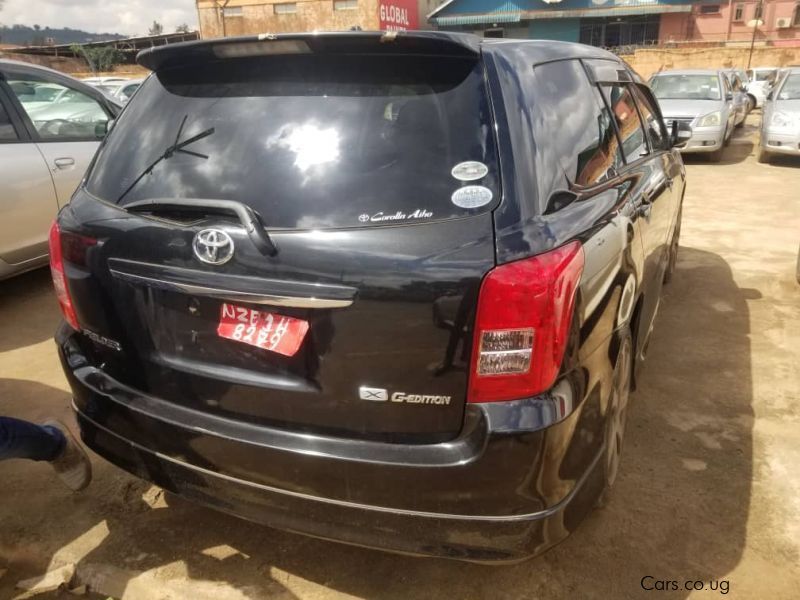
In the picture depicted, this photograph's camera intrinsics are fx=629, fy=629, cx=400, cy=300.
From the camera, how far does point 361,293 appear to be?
163 centimetres

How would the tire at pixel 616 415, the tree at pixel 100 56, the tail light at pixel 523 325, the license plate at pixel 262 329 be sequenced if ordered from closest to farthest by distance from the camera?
the tail light at pixel 523 325
the license plate at pixel 262 329
the tire at pixel 616 415
the tree at pixel 100 56

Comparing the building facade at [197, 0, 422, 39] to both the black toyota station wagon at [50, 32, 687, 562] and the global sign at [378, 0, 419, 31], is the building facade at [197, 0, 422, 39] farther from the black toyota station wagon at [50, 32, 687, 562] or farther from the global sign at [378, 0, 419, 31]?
the black toyota station wagon at [50, 32, 687, 562]

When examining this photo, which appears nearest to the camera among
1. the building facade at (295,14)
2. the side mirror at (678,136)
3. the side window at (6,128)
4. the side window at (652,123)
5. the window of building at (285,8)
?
the side window at (652,123)

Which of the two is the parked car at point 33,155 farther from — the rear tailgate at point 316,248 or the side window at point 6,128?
the rear tailgate at point 316,248

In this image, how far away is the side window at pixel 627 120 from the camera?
283 cm

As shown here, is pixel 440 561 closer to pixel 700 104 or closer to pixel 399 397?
pixel 399 397

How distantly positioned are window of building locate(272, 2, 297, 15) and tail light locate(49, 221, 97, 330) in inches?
1817

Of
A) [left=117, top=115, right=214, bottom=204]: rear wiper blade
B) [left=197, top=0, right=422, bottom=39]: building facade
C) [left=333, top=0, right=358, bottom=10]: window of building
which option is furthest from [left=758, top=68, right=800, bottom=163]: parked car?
[left=333, top=0, right=358, bottom=10]: window of building

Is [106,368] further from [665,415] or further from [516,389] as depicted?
[665,415]

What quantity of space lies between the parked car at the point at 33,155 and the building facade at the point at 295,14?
1489 inches

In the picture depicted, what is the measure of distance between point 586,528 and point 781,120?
34.7 feet

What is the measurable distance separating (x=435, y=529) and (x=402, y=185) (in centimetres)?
95

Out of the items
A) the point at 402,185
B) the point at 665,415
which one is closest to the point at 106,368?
the point at 402,185

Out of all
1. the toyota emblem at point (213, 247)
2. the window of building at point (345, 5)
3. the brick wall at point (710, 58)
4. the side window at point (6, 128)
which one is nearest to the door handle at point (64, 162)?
the side window at point (6, 128)
